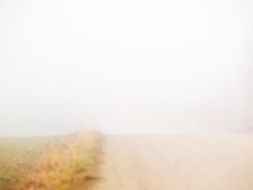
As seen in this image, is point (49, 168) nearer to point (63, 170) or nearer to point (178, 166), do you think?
point (63, 170)

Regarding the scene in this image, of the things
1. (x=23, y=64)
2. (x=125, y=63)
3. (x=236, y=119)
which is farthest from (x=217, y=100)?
(x=125, y=63)

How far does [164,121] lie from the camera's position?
60531mm

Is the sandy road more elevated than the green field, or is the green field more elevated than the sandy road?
the green field

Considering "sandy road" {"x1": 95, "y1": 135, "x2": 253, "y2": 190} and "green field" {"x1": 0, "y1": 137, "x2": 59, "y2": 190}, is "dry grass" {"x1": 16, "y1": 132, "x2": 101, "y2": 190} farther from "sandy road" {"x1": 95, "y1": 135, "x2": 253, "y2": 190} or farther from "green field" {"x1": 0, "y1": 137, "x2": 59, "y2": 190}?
"sandy road" {"x1": 95, "y1": 135, "x2": 253, "y2": 190}

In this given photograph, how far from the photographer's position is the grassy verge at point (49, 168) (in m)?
11.2

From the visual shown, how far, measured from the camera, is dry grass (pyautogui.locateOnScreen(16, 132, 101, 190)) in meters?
11.0

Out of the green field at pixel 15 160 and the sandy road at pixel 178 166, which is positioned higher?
the green field at pixel 15 160

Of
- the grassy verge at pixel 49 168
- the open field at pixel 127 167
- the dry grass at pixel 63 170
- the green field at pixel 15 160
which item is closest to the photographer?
the dry grass at pixel 63 170

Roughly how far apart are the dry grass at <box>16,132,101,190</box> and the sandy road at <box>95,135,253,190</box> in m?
0.40

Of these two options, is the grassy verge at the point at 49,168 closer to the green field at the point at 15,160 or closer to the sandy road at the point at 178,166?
the green field at the point at 15,160

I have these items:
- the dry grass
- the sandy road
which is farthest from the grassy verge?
the sandy road

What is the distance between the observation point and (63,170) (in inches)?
482

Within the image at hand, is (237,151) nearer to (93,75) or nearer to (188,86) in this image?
(188,86)

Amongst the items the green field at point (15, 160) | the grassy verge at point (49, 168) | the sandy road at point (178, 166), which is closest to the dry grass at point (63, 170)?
the grassy verge at point (49, 168)
